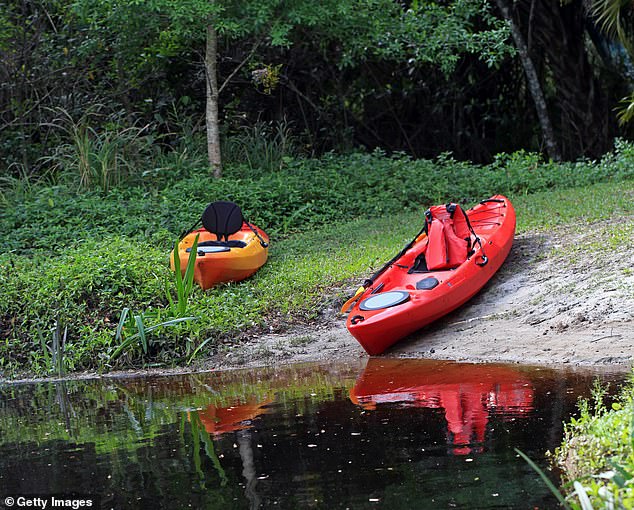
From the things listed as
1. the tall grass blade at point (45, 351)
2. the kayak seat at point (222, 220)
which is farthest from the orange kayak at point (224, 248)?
the tall grass blade at point (45, 351)

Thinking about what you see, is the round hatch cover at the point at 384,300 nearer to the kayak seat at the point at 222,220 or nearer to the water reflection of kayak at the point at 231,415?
the water reflection of kayak at the point at 231,415

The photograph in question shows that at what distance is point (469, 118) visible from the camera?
21.5 meters

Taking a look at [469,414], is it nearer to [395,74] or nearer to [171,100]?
[171,100]

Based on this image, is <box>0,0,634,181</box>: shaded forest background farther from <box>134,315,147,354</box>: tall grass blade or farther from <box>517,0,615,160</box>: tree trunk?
<box>134,315,147,354</box>: tall grass blade

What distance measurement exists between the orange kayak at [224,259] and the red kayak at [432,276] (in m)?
1.90

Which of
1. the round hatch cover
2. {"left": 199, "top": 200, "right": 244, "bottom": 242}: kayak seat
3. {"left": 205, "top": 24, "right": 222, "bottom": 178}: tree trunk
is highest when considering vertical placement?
{"left": 205, "top": 24, "right": 222, "bottom": 178}: tree trunk

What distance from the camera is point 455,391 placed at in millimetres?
6594

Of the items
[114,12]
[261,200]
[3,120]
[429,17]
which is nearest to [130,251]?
[261,200]

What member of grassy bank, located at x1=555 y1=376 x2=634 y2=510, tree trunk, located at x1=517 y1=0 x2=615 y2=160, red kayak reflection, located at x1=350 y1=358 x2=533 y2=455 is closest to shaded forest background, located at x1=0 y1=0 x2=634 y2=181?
tree trunk, located at x1=517 y1=0 x2=615 y2=160

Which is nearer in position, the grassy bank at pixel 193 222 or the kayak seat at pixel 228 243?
the grassy bank at pixel 193 222

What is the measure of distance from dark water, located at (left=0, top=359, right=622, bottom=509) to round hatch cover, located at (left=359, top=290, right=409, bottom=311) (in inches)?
21.3

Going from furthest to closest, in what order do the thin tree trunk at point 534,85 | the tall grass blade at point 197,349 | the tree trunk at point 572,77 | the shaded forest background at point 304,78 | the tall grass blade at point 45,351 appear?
the tree trunk at point 572,77
the thin tree trunk at point 534,85
the shaded forest background at point 304,78
the tall grass blade at point 45,351
the tall grass blade at point 197,349

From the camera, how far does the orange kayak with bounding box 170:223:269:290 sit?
33.3ft

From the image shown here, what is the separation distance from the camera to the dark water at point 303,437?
4.62m
